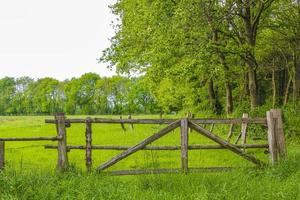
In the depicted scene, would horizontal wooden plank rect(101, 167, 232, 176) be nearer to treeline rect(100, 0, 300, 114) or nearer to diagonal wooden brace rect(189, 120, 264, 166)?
diagonal wooden brace rect(189, 120, 264, 166)

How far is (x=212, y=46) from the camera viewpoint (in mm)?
23562

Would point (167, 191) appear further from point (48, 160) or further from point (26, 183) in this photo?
point (48, 160)

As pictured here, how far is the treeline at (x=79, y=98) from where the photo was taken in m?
127

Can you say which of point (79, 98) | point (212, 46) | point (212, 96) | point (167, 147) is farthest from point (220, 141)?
point (79, 98)

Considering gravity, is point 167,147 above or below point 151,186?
above

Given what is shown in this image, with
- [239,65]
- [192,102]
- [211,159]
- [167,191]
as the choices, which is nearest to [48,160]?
[211,159]

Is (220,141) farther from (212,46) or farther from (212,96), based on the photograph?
(212,96)

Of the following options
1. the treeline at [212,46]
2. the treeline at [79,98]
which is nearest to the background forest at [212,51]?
the treeline at [212,46]

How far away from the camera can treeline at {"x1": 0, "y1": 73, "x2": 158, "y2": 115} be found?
127 metres

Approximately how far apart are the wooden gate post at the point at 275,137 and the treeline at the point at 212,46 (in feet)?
35.2

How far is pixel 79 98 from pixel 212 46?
11988 centimetres

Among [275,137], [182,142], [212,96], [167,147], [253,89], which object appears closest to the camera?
[182,142]

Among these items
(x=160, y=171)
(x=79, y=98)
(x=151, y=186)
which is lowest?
(x=151, y=186)

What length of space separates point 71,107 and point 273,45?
366 feet
